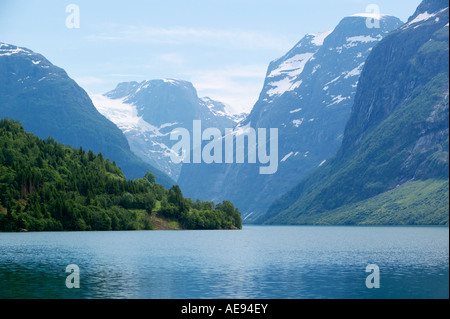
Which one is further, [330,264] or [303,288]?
[330,264]

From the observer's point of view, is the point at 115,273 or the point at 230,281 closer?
the point at 230,281
